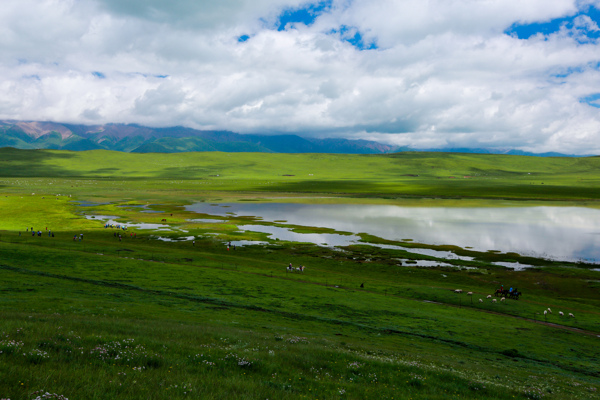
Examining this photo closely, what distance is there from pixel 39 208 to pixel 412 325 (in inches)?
5533

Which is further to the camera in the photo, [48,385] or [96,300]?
[96,300]

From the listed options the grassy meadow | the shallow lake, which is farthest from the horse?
the shallow lake

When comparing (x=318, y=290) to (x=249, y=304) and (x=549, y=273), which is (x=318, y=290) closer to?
(x=249, y=304)

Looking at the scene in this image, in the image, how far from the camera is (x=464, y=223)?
11100cm

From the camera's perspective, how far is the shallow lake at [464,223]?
82.2 metres

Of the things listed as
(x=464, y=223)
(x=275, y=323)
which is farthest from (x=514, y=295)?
(x=464, y=223)

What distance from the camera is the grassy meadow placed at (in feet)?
34.1

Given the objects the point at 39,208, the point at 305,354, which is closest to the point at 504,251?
the point at 305,354

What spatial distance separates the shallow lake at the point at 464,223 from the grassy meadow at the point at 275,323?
11917mm

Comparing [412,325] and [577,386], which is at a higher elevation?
[577,386]

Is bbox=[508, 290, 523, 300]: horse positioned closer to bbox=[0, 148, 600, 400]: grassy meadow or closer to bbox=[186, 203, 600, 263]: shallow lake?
bbox=[0, 148, 600, 400]: grassy meadow

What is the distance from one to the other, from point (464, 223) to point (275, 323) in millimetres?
97911

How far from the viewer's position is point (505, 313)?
1758 inches

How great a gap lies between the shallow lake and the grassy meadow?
1192 centimetres
